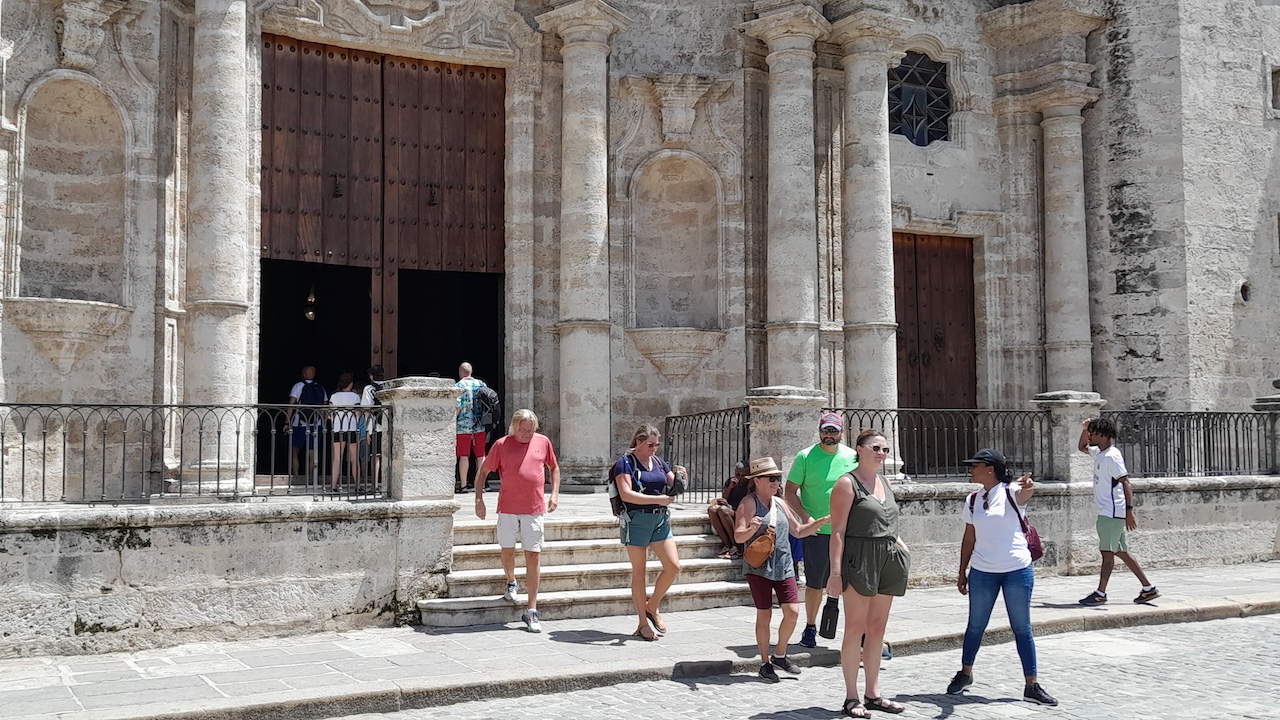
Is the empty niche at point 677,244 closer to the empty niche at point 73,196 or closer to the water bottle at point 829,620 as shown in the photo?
the empty niche at point 73,196

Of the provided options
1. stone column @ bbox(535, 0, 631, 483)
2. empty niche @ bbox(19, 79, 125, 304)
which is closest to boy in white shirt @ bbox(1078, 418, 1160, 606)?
stone column @ bbox(535, 0, 631, 483)

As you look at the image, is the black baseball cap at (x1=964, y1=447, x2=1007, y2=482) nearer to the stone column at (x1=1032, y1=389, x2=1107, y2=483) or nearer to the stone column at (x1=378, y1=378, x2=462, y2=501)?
the stone column at (x1=378, y1=378, x2=462, y2=501)

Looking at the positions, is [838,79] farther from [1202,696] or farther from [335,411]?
[1202,696]

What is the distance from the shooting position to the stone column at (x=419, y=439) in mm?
9672

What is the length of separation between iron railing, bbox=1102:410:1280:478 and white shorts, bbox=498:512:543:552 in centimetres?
807

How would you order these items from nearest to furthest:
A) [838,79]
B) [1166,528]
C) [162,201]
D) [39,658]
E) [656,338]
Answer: [39,658] → [162,201] → [1166,528] → [656,338] → [838,79]

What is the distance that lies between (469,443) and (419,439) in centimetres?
344

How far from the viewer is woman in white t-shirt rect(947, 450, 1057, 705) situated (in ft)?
24.6

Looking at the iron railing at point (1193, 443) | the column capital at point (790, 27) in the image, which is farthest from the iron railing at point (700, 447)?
the column capital at point (790, 27)

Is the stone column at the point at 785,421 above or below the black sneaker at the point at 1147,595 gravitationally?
above

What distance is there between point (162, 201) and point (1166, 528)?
1180cm

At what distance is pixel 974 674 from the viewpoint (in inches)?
331

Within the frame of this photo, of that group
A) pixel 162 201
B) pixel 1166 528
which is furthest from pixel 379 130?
pixel 1166 528

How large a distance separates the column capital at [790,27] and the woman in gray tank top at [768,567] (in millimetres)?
8043
